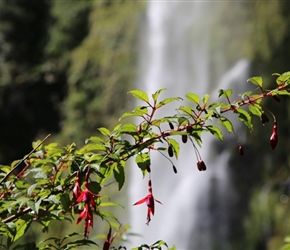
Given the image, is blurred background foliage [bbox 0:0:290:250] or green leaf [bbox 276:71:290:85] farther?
blurred background foliage [bbox 0:0:290:250]

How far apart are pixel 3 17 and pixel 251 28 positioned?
6059 mm

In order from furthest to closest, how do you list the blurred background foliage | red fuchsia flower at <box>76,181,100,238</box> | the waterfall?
1. the waterfall
2. the blurred background foliage
3. red fuchsia flower at <box>76,181,100,238</box>

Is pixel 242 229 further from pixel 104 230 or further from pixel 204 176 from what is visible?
pixel 104 230

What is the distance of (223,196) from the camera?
7.35 meters

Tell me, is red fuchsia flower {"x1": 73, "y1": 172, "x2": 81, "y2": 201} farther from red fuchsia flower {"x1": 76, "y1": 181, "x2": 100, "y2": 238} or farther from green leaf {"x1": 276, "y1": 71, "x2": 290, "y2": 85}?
green leaf {"x1": 276, "y1": 71, "x2": 290, "y2": 85}

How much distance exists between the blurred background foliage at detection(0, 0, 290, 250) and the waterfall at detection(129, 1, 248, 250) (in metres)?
0.19

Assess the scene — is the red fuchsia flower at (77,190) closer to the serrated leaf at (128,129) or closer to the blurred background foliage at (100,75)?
the serrated leaf at (128,129)

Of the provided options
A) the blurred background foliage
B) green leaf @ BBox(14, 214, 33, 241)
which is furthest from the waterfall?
green leaf @ BBox(14, 214, 33, 241)

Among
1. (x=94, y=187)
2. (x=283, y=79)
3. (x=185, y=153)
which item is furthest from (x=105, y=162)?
(x=185, y=153)

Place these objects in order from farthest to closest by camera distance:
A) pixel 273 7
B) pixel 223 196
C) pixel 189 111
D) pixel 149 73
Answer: pixel 149 73
pixel 273 7
pixel 223 196
pixel 189 111

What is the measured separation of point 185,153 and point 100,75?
7.65 feet

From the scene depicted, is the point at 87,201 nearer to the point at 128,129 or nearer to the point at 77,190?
the point at 77,190

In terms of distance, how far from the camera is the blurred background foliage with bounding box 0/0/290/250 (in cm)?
696

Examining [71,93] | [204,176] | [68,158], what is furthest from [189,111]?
[71,93]
